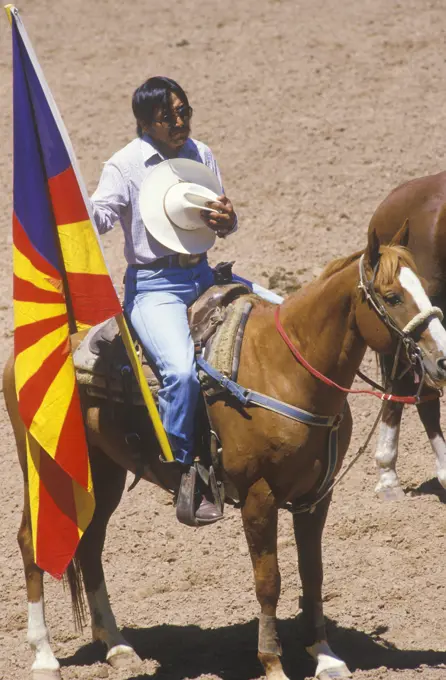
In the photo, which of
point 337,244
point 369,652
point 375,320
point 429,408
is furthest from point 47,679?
point 337,244

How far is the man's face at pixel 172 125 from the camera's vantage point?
5145 millimetres

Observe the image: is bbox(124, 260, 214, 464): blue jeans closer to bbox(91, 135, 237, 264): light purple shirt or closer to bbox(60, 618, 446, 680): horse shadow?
bbox(91, 135, 237, 264): light purple shirt

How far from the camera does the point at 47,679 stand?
536cm

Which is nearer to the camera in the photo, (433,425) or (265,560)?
(265,560)

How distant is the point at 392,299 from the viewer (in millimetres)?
4578

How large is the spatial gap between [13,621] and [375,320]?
108 inches

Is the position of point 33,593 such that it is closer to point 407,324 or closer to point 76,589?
point 76,589

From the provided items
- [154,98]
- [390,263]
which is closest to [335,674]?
[390,263]

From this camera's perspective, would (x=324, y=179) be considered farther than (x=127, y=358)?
Yes

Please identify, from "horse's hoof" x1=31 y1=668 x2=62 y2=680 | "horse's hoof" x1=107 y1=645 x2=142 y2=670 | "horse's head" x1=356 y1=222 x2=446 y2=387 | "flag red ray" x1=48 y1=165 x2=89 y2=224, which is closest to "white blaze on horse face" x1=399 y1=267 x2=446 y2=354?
"horse's head" x1=356 y1=222 x2=446 y2=387

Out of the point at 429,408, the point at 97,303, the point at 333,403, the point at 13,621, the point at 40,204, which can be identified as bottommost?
the point at 13,621

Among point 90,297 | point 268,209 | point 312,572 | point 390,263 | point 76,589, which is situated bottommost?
point 76,589

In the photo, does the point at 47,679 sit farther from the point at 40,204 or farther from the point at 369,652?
the point at 40,204

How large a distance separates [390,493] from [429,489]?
11.4 inches
